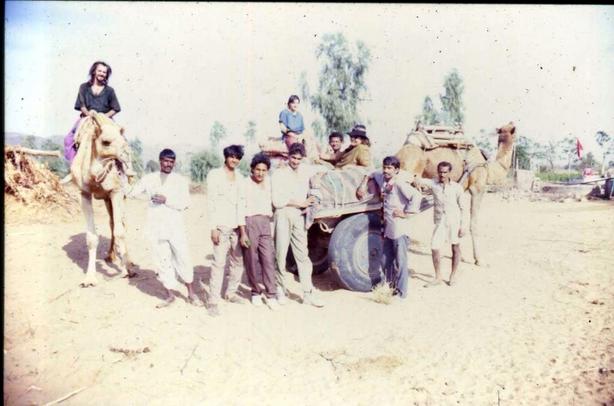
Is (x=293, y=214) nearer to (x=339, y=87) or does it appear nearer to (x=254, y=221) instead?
(x=254, y=221)

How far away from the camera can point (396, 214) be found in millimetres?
5809

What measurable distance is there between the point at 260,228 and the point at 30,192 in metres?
6.90

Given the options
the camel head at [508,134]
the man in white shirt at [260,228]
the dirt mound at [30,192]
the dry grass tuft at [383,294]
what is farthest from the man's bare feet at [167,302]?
the camel head at [508,134]

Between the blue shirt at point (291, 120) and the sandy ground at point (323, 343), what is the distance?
7.35 feet

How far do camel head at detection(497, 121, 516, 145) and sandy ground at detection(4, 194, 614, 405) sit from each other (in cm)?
213

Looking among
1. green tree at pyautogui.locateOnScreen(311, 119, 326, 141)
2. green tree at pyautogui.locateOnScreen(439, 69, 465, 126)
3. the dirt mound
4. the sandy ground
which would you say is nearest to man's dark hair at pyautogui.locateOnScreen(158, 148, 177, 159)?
the sandy ground

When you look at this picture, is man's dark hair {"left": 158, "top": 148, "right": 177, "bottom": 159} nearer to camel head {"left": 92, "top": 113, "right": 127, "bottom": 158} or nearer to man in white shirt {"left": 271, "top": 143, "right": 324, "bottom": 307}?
camel head {"left": 92, "top": 113, "right": 127, "bottom": 158}

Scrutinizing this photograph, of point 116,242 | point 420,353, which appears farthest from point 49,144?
point 420,353

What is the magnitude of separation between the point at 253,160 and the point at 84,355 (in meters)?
2.62

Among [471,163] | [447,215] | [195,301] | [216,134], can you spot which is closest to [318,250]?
[447,215]

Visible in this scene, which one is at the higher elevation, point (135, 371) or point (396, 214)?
point (396, 214)

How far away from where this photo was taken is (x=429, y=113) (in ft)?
64.4

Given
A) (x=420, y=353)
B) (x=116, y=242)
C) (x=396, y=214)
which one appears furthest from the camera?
(x=116, y=242)

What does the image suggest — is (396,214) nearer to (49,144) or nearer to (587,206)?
(587,206)
